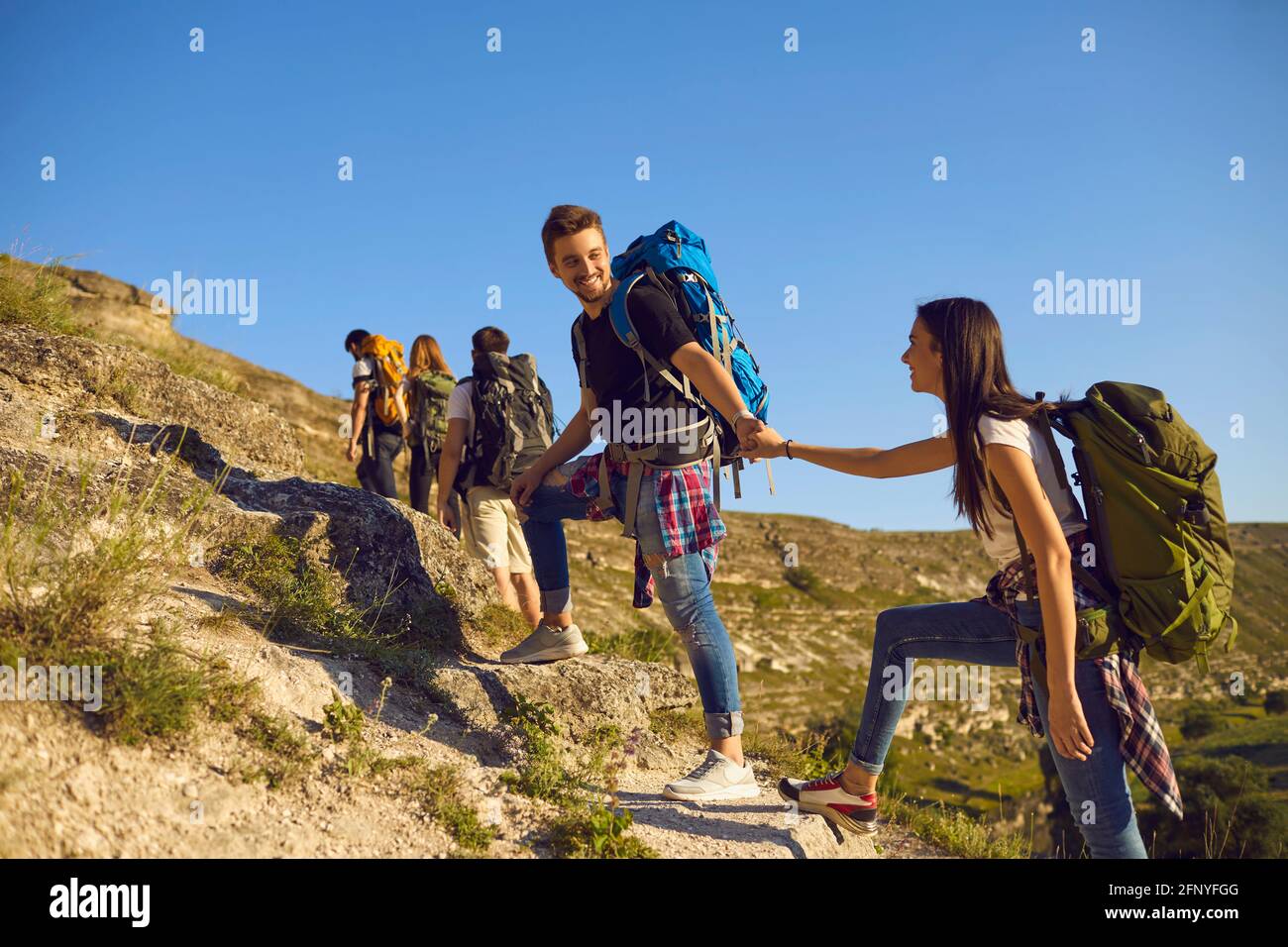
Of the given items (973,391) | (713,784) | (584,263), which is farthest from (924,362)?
(713,784)

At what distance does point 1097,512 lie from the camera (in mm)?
2783

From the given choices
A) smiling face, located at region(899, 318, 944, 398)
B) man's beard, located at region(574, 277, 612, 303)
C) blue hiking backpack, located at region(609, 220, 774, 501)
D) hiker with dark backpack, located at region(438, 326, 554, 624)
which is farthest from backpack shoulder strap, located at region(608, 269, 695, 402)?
hiker with dark backpack, located at region(438, 326, 554, 624)

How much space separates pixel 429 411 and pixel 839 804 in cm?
539

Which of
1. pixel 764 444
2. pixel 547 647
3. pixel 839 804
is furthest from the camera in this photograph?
pixel 547 647

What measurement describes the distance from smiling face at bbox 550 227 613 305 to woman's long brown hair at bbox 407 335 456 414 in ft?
14.0

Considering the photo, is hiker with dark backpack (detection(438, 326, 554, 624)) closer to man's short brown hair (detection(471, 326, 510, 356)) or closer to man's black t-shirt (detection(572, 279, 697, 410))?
man's short brown hair (detection(471, 326, 510, 356))

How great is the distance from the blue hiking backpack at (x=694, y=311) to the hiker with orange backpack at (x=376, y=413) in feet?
17.2

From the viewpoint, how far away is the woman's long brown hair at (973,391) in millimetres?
2867

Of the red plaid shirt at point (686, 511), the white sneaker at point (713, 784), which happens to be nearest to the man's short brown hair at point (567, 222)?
the red plaid shirt at point (686, 511)

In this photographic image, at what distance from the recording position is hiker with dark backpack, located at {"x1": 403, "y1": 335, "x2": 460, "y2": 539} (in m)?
7.72

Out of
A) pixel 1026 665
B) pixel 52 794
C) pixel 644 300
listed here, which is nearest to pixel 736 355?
pixel 644 300

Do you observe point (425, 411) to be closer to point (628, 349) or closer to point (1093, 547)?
point (628, 349)

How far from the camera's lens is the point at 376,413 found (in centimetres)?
861

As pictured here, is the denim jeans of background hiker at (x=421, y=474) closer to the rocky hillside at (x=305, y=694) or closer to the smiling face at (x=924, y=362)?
the rocky hillside at (x=305, y=694)
